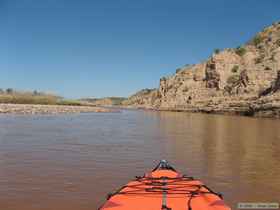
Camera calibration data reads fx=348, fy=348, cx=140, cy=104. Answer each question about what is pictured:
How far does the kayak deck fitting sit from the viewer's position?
4.82 metres

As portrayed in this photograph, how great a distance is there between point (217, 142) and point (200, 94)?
56.8 m

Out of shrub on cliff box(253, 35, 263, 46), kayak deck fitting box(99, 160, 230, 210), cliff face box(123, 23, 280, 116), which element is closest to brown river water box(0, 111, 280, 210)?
kayak deck fitting box(99, 160, 230, 210)

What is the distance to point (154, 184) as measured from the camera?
6.05m

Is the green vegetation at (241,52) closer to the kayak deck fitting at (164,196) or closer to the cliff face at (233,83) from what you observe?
the cliff face at (233,83)

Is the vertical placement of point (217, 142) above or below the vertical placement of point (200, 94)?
below

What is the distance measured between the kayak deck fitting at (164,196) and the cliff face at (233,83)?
37.5m

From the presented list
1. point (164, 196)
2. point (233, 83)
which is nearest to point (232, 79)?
point (233, 83)

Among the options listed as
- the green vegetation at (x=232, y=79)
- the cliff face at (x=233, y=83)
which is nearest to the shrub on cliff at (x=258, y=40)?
the cliff face at (x=233, y=83)

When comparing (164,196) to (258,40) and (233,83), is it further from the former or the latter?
(258,40)

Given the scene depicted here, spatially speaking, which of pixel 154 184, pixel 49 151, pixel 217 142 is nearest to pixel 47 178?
pixel 154 184

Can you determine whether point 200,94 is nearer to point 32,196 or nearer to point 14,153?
point 14,153

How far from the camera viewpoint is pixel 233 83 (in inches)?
2618

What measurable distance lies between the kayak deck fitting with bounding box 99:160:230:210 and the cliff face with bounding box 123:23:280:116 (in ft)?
123

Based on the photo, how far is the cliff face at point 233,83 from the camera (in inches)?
1875
